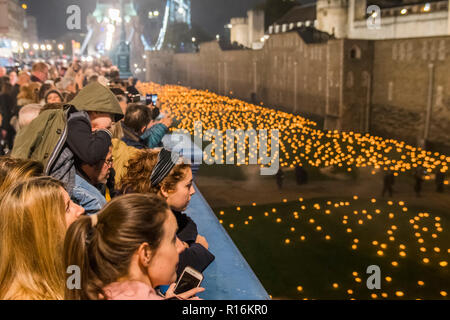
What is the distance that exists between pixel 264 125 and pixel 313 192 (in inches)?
469

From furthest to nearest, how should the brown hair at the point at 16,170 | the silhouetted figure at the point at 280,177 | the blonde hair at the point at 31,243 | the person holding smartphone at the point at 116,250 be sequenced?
the silhouetted figure at the point at 280,177, the brown hair at the point at 16,170, the blonde hair at the point at 31,243, the person holding smartphone at the point at 116,250

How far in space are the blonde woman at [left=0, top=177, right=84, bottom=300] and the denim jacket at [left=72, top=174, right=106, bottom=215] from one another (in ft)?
2.89

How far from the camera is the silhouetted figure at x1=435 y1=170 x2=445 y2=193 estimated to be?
→ 42.2ft

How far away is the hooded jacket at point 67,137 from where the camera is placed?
9.56 feet

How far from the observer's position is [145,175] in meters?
2.69

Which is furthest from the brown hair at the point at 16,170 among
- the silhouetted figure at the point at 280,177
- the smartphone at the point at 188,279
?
the silhouetted figure at the point at 280,177

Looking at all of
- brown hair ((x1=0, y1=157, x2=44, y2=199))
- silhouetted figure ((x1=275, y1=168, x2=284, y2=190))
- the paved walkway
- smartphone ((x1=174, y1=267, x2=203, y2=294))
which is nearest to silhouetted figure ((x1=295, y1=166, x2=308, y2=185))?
the paved walkway

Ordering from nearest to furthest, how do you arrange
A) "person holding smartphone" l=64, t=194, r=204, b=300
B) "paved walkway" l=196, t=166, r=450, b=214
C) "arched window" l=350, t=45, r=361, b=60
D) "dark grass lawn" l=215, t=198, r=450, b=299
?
"person holding smartphone" l=64, t=194, r=204, b=300 < "dark grass lawn" l=215, t=198, r=450, b=299 < "paved walkway" l=196, t=166, r=450, b=214 < "arched window" l=350, t=45, r=361, b=60

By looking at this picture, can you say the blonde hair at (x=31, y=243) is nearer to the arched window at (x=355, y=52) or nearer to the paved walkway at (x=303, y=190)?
the paved walkway at (x=303, y=190)

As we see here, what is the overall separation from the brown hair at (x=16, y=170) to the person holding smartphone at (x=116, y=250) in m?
1.11

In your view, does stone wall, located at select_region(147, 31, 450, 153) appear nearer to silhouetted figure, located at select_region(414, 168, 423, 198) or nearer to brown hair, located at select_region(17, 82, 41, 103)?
silhouetted figure, located at select_region(414, 168, 423, 198)

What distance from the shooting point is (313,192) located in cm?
1291

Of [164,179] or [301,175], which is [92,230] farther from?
[301,175]

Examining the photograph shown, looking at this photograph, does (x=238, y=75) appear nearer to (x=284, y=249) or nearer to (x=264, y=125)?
(x=264, y=125)
